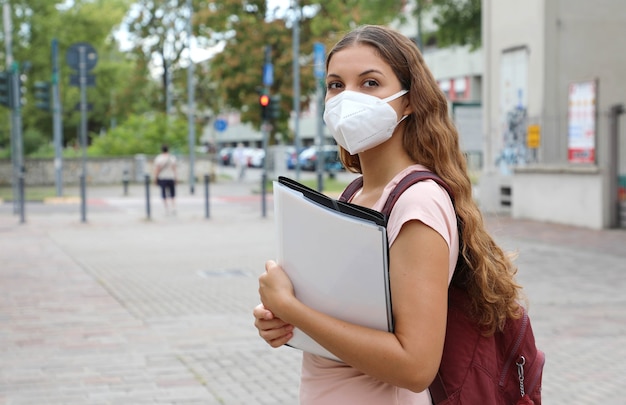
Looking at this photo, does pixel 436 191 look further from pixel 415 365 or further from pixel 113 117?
pixel 113 117

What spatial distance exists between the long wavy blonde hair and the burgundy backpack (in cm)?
3

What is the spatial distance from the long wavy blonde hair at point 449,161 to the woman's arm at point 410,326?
0.54ft

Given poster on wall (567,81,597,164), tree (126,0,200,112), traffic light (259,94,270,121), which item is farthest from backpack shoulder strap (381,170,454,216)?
tree (126,0,200,112)

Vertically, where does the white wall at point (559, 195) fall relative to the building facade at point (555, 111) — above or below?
below

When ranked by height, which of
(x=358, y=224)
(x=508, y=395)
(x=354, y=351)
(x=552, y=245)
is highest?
(x=358, y=224)

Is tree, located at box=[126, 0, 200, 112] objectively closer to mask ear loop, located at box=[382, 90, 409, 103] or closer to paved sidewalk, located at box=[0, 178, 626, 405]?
paved sidewalk, located at box=[0, 178, 626, 405]

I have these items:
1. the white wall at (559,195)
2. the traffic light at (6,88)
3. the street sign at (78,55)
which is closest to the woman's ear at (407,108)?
the white wall at (559,195)

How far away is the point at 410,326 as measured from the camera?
1884mm

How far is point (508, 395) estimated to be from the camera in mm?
2098

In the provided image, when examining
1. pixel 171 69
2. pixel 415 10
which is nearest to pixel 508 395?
pixel 415 10

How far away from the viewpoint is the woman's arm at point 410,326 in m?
1.88

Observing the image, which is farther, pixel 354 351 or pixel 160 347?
pixel 160 347

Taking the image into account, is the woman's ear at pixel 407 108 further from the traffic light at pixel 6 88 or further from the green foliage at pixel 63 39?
the green foliage at pixel 63 39

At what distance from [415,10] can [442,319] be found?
1018 inches
